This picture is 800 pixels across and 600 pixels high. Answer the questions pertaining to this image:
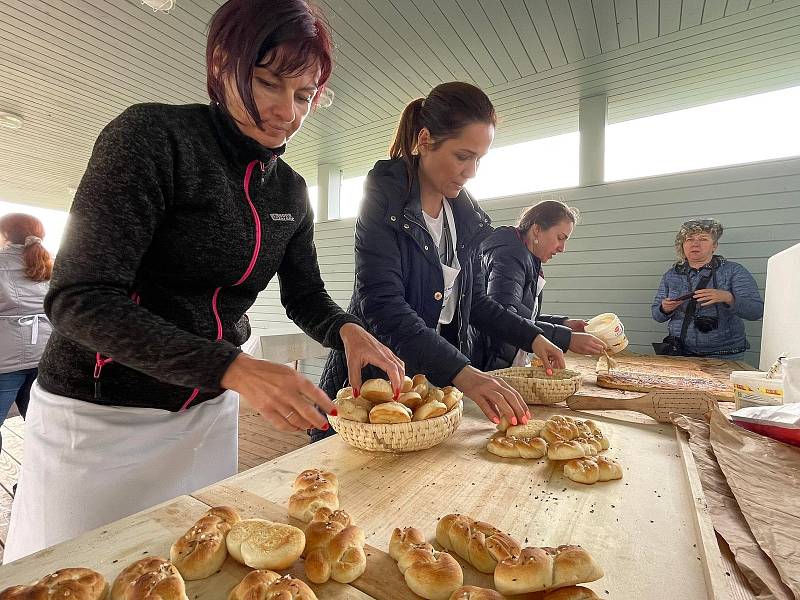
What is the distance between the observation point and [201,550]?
1.83ft

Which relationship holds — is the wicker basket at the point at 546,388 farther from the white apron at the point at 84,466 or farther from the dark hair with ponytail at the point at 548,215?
the dark hair with ponytail at the point at 548,215

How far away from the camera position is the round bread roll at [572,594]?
0.51 m

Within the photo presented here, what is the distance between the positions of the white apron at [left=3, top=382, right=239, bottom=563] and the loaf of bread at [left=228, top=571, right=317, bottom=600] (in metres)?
0.61

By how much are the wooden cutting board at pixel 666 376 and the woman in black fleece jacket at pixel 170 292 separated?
125cm

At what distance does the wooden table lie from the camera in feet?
1.86

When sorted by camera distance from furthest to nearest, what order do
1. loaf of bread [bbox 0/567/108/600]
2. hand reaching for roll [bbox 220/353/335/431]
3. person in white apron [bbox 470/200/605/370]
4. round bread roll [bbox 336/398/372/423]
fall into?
1. person in white apron [bbox 470/200/605/370]
2. round bread roll [bbox 336/398/372/423]
3. hand reaching for roll [bbox 220/353/335/431]
4. loaf of bread [bbox 0/567/108/600]

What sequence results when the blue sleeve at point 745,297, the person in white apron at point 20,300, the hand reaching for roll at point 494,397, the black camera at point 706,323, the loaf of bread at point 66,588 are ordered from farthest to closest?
the black camera at point 706,323 → the blue sleeve at point 745,297 → the person in white apron at point 20,300 → the hand reaching for roll at point 494,397 → the loaf of bread at point 66,588

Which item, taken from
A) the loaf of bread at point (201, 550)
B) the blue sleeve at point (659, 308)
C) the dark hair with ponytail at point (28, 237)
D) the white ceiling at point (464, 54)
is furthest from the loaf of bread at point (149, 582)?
the white ceiling at point (464, 54)

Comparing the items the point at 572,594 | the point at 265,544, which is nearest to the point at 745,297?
the point at 572,594

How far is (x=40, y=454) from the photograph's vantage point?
944mm

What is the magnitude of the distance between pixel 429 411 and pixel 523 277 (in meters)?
1.66

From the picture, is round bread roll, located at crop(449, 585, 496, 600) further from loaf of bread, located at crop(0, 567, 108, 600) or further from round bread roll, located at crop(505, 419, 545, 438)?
round bread roll, located at crop(505, 419, 545, 438)

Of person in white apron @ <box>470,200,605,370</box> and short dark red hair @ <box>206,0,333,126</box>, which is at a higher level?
short dark red hair @ <box>206,0,333,126</box>

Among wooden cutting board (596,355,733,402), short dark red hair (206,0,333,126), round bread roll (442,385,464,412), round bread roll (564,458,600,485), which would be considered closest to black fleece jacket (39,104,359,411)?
short dark red hair (206,0,333,126)
